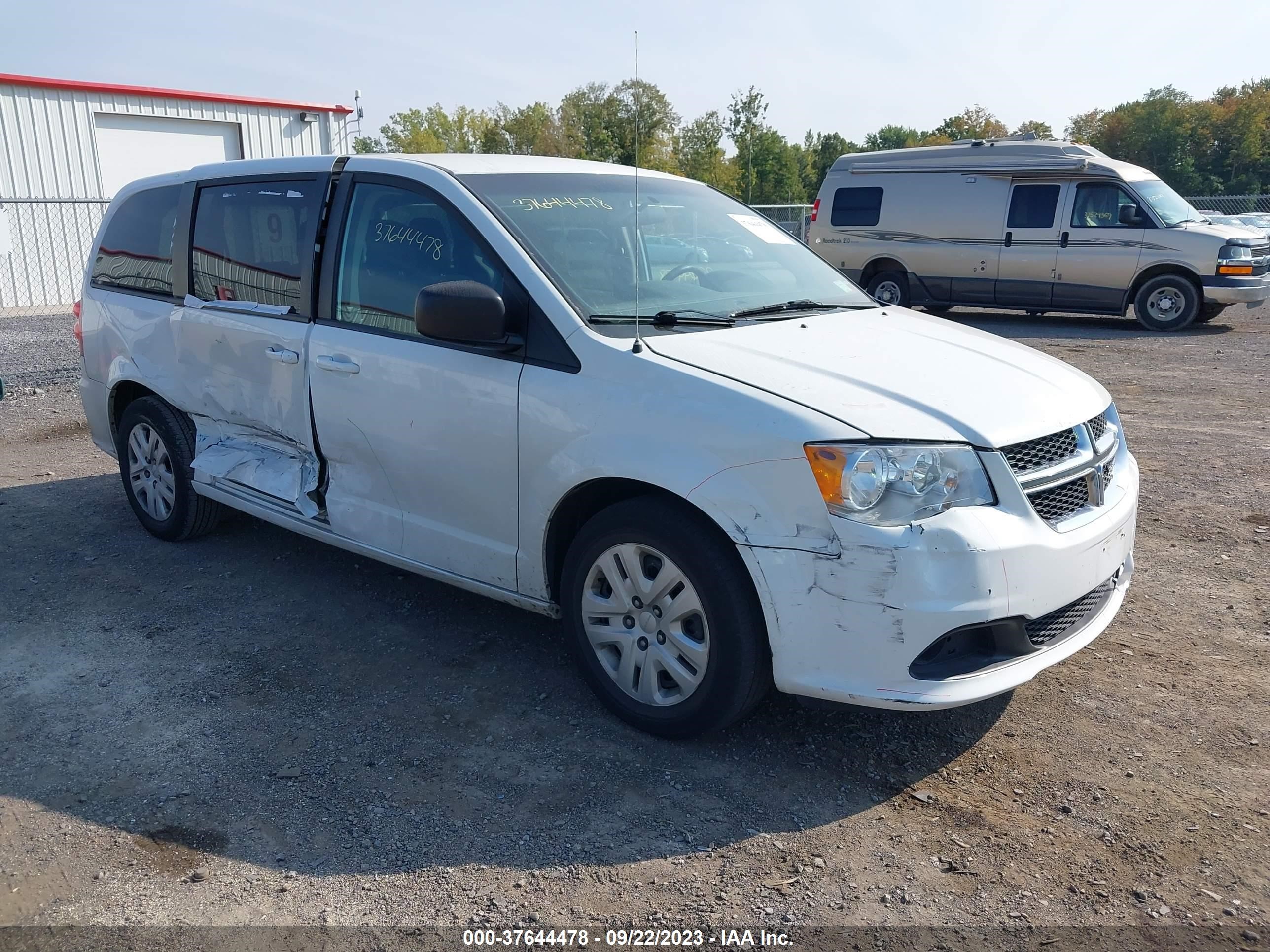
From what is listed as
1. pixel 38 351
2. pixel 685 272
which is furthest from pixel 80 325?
pixel 38 351

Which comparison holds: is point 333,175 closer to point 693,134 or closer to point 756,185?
point 693,134

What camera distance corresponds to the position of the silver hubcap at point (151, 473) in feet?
17.9

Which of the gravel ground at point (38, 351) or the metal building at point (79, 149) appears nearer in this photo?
the gravel ground at point (38, 351)

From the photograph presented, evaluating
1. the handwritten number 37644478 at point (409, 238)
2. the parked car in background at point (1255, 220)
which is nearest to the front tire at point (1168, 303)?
the parked car in background at point (1255, 220)

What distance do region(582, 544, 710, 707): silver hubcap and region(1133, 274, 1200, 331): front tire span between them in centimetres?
1309

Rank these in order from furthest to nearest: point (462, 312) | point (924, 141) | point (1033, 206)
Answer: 1. point (924, 141)
2. point (1033, 206)
3. point (462, 312)

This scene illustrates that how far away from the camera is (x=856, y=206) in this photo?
637 inches

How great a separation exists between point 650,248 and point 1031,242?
1210cm

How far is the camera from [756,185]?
33.2 m

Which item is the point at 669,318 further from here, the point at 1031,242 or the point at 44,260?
the point at 44,260

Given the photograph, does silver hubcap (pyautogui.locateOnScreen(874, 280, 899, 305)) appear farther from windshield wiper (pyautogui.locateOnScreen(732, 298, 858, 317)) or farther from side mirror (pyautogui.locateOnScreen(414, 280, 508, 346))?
side mirror (pyautogui.locateOnScreen(414, 280, 508, 346))

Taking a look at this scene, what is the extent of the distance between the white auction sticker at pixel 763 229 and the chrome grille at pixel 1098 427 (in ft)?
5.34

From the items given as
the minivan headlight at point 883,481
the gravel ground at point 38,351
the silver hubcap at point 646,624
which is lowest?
the gravel ground at point 38,351

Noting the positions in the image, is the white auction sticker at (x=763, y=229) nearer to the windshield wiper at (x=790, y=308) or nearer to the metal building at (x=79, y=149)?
the windshield wiper at (x=790, y=308)
